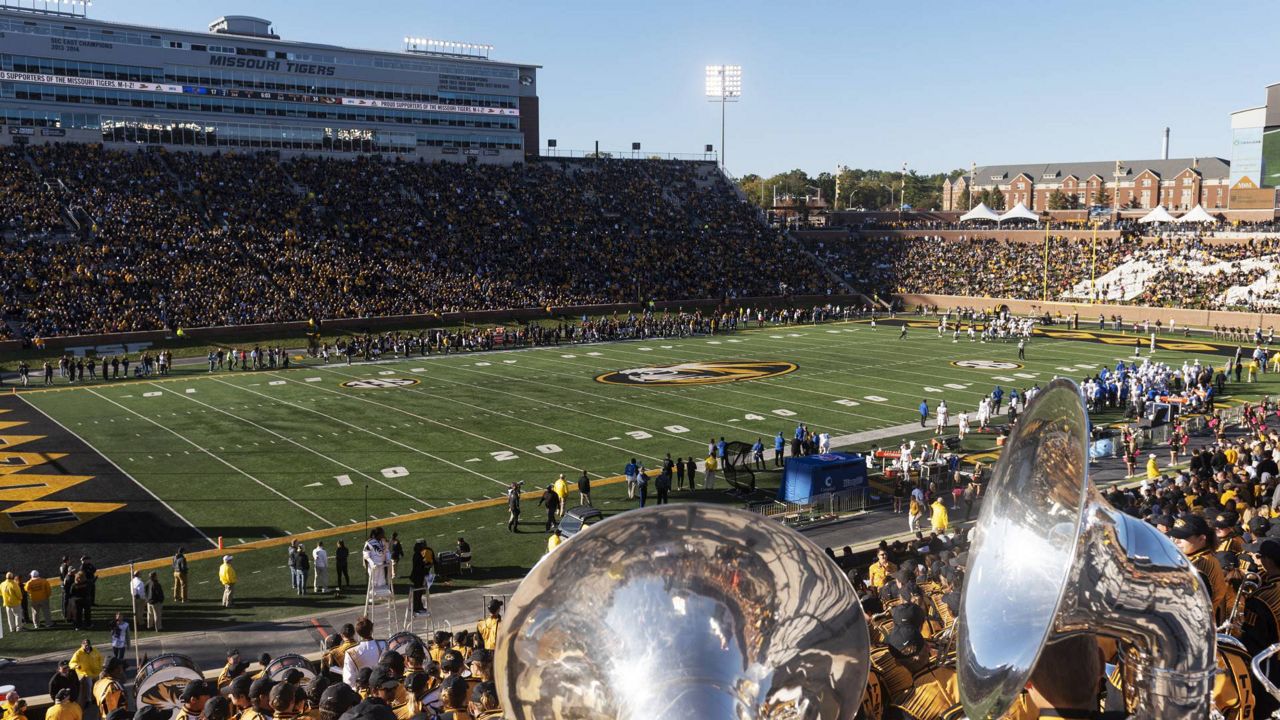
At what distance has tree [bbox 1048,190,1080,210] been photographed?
11456cm

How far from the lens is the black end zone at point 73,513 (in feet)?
54.9

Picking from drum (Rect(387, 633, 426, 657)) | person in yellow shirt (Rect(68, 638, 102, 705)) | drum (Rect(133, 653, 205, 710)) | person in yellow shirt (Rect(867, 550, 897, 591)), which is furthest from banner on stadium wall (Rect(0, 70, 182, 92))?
person in yellow shirt (Rect(867, 550, 897, 591))

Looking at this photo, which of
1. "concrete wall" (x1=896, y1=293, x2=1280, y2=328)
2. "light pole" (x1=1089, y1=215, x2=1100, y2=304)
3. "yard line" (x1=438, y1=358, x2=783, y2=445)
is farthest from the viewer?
"light pole" (x1=1089, y1=215, x2=1100, y2=304)

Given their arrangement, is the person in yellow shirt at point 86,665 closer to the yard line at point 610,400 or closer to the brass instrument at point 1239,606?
the brass instrument at point 1239,606

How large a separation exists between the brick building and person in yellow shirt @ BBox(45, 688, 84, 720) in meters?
116

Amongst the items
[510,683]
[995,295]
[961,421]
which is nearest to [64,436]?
[961,421]

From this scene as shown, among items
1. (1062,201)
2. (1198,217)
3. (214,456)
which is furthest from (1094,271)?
(1062,201)

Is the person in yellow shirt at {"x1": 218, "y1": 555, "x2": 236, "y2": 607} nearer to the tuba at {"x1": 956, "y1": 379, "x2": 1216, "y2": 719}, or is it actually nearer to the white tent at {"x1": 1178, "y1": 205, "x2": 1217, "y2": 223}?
the tuba at {"x1": 956, "y1": 379, "x2": 1216, "y2": 719}

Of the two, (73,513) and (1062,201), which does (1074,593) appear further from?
(1062,201)

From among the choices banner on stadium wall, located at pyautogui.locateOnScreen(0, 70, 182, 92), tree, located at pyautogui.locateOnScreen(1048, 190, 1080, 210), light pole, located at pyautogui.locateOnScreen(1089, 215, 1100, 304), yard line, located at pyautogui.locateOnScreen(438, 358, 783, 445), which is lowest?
yard line, located at pyautogui.locateOnScreen(438, 358, 783, 445)

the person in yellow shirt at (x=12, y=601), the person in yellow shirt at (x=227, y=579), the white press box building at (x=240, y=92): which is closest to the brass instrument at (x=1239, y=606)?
the person in yellow shirt at (x=227, y=579)

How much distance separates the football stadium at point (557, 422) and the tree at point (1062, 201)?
36380 millimetres

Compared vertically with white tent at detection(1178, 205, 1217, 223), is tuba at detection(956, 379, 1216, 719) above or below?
below

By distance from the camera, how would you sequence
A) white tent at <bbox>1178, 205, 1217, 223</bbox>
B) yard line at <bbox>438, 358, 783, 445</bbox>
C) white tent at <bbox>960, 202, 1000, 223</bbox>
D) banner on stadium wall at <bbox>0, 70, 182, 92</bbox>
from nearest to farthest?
yard line at <bbox>438, 358, 783, 445</bbox> → banner on stadium wall at <bbox>0, 70, 182, 92</bbox> → white tent at <bbox>1178, 205, 1217, 223</bbox> → white tent at <bbox>960, 202, 1000, 223</bbox>
